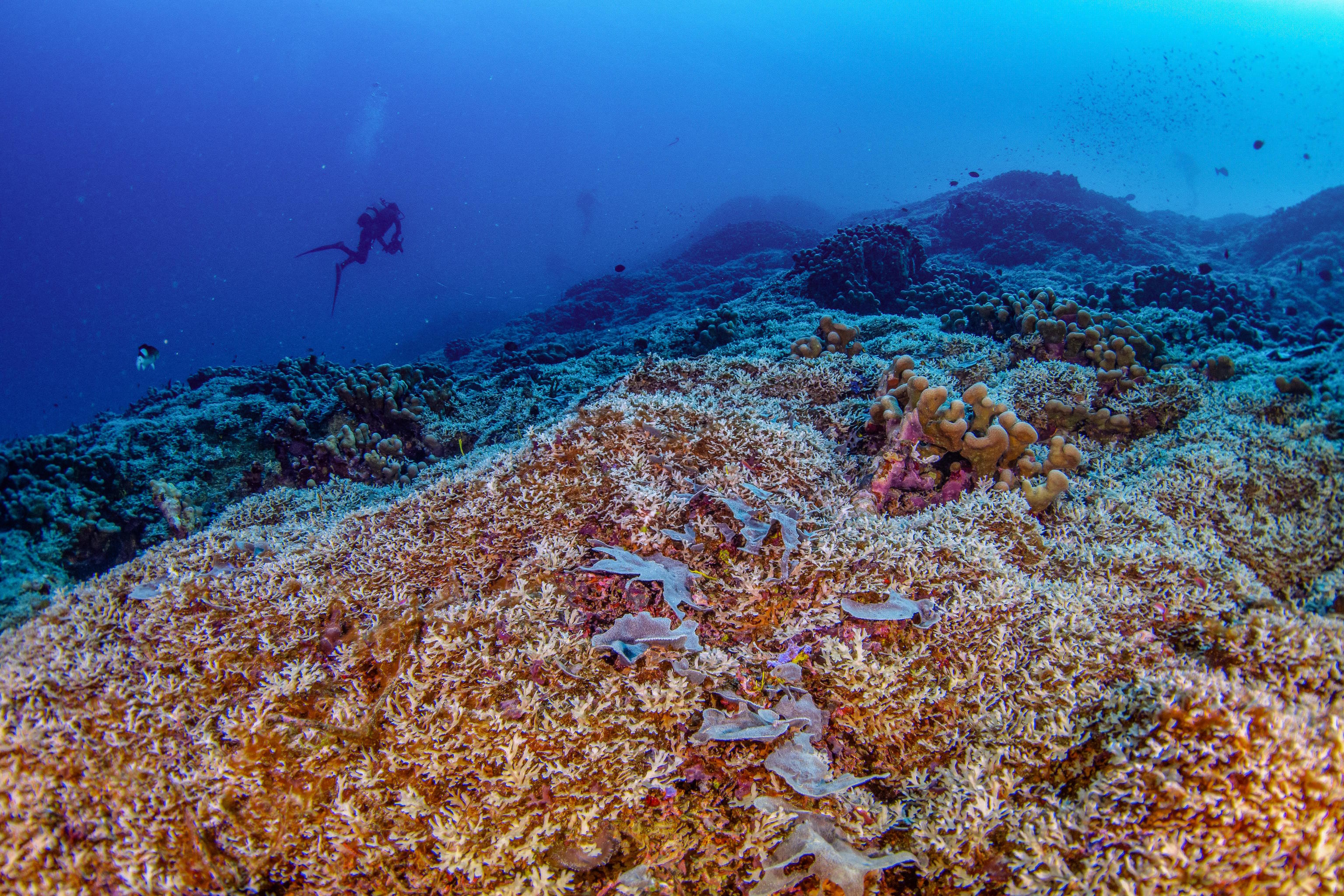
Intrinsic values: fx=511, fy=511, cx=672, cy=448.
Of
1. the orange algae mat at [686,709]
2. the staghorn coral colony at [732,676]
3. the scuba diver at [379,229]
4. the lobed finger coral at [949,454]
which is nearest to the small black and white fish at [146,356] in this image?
the staghorn coral colony at [732,676]

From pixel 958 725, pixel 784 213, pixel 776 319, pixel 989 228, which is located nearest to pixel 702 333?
pixel 776 319

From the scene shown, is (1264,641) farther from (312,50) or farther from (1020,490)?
(312,50)

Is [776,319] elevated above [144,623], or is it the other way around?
[776,319]

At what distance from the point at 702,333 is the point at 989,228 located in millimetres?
15712

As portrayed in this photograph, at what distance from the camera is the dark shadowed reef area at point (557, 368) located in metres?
5.26

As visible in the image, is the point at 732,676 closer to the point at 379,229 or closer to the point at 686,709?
the point at 686,709

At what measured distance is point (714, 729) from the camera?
176 centimetres

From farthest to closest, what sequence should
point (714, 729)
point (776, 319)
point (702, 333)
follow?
point (776, 319) → point (702, 333) → point (714, 729)

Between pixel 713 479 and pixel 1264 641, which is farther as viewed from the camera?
pixel 713 479

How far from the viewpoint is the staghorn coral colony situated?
1469mm

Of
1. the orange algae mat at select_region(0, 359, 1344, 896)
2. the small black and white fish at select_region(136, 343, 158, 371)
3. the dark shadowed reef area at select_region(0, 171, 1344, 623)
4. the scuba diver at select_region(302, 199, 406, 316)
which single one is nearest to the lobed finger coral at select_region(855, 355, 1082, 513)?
the orange algae mat at select_region(0, 359, 1344, 896)

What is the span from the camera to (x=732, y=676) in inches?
78.7

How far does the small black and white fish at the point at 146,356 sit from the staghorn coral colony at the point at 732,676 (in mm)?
9028

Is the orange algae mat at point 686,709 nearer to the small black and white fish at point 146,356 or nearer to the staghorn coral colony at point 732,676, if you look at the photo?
the staghorn coral colony at point 732,676
